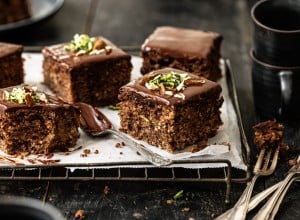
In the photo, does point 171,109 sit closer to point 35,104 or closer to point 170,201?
point 170,201

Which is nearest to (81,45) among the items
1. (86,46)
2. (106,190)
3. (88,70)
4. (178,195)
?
(86,46)

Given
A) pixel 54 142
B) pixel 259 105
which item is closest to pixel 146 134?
pixel 54 142

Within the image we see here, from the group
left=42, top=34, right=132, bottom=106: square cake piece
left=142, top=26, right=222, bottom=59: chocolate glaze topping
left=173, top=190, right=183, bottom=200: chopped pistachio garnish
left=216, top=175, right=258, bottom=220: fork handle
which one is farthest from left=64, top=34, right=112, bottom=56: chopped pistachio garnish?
left=216, top=175, right=258, bottom=220: fork handle

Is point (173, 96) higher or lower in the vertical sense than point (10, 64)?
higher

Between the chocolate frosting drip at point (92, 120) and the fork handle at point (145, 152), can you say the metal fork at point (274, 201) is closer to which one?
the fork handle at point (145, 152)

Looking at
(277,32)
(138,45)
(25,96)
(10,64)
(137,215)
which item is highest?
(277,32)
